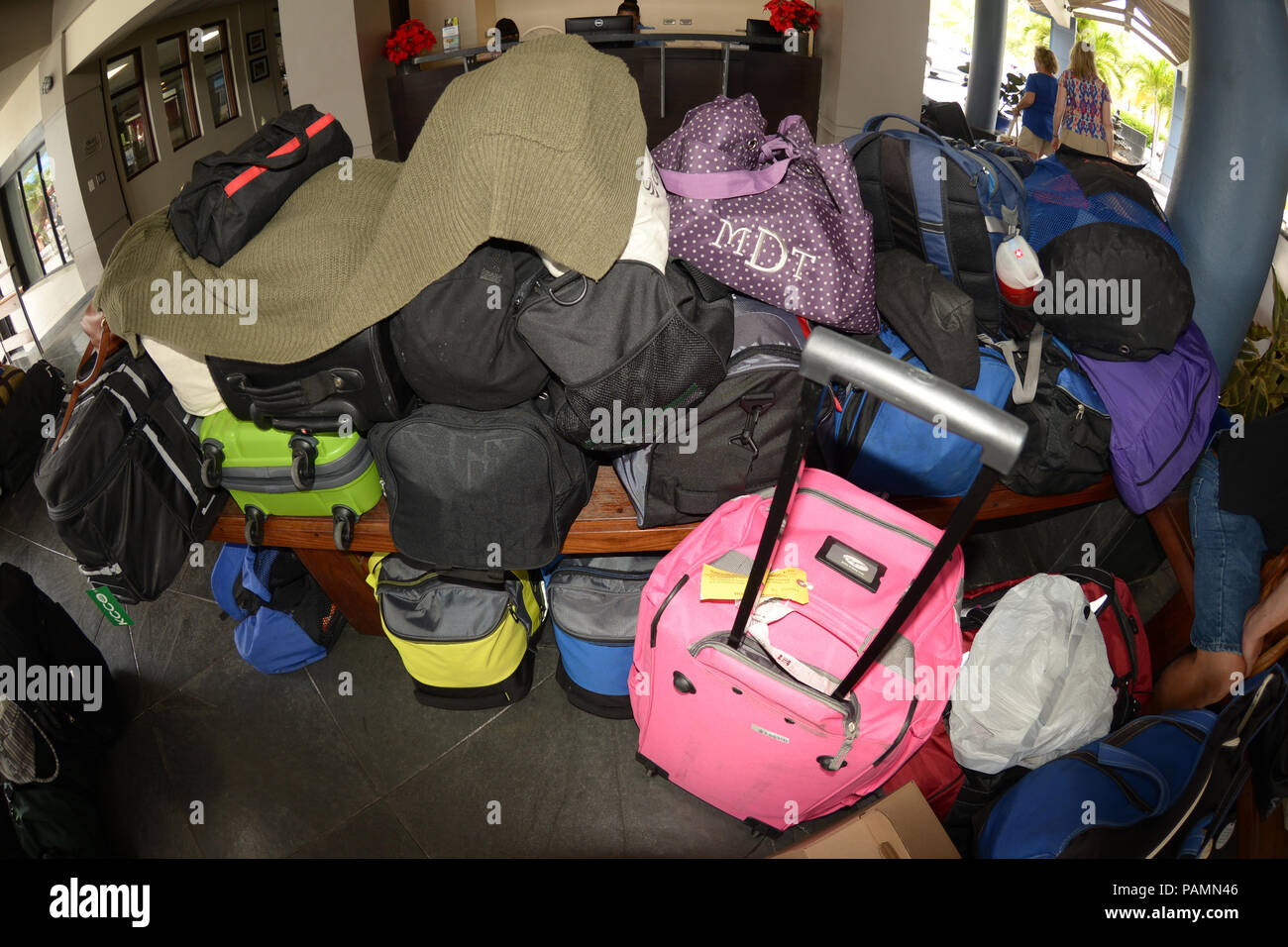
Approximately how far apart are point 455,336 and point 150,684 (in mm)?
1755

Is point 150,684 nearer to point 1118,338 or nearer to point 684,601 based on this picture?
point 684,601

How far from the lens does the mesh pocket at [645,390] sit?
57.1 inches

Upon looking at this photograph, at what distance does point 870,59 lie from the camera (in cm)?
536

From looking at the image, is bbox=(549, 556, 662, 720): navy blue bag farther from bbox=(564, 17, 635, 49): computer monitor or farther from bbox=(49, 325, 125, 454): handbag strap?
bbox=(564, 17, 635, 49): computer monitor

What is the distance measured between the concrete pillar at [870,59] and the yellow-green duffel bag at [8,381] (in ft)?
16.9

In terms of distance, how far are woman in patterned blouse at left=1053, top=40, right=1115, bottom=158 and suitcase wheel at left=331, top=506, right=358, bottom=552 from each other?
423 centimetres

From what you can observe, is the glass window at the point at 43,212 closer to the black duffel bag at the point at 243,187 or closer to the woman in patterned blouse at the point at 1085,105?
the black duffel bag at the point at 243,187

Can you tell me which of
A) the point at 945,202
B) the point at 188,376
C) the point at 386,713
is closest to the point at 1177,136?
the point at 945,202

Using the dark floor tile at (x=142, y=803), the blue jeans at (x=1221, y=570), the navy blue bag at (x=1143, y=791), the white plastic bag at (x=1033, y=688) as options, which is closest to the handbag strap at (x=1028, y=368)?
the white plastic bag at (x=1033, y=688)

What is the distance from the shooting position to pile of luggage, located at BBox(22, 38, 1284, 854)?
1.43m

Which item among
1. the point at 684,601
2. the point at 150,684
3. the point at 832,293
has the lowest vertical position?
the point at 150,684

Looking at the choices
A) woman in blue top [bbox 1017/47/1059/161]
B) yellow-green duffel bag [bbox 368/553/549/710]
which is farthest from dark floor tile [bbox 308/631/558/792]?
woman in blue top [bbox 1017/47/1059/161]
